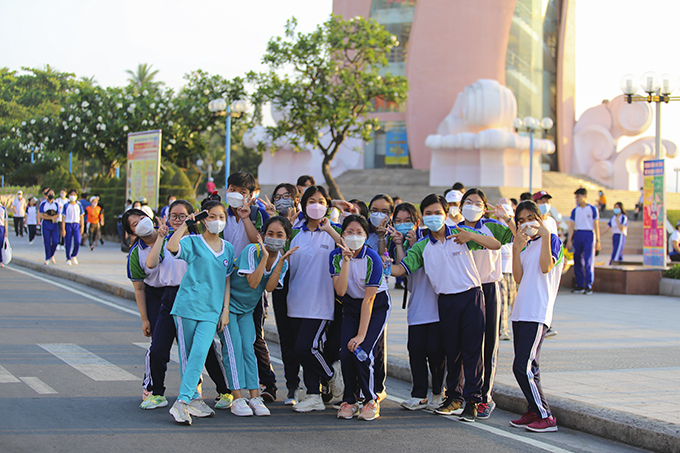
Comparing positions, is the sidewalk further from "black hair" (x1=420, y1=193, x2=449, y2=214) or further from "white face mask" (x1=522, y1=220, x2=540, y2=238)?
"black hair" (x1=420, y1=193, x2=449, y2=214)

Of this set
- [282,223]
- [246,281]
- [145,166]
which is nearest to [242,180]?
[282,223]

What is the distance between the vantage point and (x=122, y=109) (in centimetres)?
3219

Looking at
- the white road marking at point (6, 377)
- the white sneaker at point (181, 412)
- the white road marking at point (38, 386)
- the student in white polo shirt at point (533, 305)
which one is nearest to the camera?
the white sneaker at point (181, 412)

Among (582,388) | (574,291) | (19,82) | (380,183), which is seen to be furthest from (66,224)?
(19,82)

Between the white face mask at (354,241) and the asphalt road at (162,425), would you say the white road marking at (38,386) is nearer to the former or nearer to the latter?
the asphalt road at (162,425)

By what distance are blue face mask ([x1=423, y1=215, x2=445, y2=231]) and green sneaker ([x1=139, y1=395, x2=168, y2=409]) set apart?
2.36 metres

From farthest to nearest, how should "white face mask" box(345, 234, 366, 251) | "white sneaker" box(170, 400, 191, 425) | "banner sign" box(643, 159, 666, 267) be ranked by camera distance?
"banner sign" box(643, 159, 666, 267) < "white face mask" box(345, 234, 366, 251) < "white sneaker" box(170, 400, 191, 425)

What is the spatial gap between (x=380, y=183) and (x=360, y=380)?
34.8m

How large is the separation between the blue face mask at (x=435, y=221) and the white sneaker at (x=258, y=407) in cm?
180

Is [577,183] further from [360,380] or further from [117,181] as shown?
[360,380]

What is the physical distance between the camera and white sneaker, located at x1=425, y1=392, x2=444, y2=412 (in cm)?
569

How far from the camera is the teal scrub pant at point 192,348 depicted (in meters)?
5.09

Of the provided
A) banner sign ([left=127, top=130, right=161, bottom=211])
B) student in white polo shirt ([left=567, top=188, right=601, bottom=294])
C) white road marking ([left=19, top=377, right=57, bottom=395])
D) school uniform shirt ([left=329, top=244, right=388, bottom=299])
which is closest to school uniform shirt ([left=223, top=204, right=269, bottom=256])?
school uniform shirt ([left=329, top=244, right=388, bottom=299])

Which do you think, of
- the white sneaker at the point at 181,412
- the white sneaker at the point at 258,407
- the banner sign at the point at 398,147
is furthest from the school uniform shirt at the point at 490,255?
the banner sign at the point at 398,147
